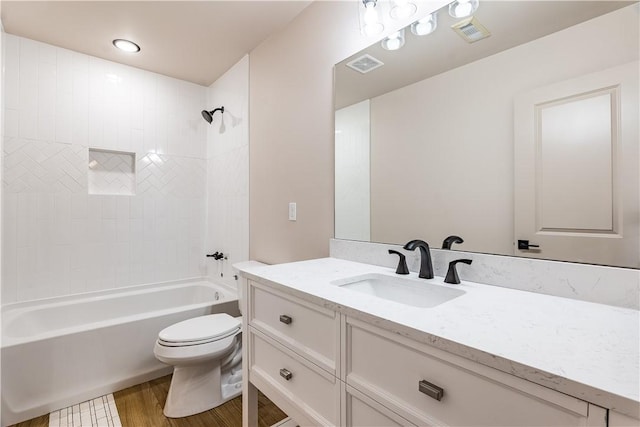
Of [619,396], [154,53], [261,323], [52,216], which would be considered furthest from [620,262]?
[52,216]

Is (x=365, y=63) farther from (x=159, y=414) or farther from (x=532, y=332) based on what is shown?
(x=159, y=414)

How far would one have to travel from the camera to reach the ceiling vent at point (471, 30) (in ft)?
3.74

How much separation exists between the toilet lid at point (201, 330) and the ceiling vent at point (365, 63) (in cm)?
164

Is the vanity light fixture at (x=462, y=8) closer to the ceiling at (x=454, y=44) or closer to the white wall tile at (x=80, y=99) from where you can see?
the ceiling at (x=454, y=44)

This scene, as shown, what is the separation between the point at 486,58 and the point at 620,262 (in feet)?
2.58

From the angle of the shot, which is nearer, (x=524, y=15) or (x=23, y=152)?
(x=524, y=15)

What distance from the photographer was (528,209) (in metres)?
1.02

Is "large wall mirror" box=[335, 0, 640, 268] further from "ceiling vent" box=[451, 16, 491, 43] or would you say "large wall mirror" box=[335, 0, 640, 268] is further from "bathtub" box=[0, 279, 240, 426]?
"bathtub" box=[0, 279, 240, 426]

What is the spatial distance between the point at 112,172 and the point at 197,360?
1806mm

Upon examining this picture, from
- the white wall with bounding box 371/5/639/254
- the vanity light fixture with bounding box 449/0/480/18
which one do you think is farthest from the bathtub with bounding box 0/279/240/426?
the vanity light fixture with bounding box 449/0/480/18

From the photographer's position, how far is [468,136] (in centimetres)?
116

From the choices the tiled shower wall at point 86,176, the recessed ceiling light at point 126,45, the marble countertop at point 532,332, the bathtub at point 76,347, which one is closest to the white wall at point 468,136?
the marble countertop at point 532,332

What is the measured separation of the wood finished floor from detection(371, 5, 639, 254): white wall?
122 centimetres

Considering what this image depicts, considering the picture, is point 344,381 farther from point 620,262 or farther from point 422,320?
point 620,262
